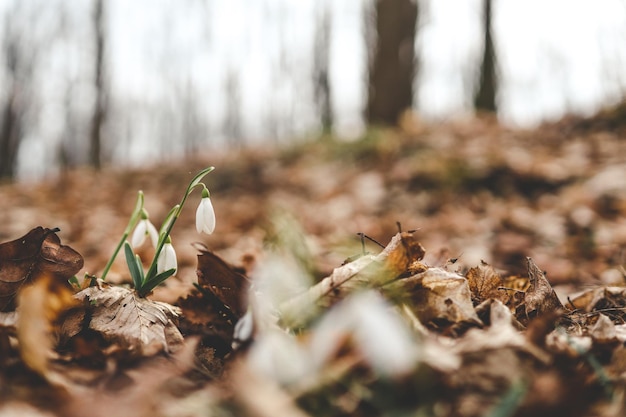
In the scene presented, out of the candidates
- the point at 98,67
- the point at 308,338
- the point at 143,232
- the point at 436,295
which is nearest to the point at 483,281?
the point at 436,295

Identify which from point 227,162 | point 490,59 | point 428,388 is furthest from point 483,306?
point 490,59

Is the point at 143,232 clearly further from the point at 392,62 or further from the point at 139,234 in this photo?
the point at 392,62

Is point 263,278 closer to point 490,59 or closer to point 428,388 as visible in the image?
point 428,388

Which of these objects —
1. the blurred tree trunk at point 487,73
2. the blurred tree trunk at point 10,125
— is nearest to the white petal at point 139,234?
the blurred tree trunk at point 487,73

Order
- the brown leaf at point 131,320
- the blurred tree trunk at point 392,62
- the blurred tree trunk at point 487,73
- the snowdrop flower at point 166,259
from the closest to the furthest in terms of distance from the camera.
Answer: the brown leaf at point 131,320, the snowdrop flower at point 166,259, the blurred tree trunk at point 392,62, the blurred tree trunk at point 487,73

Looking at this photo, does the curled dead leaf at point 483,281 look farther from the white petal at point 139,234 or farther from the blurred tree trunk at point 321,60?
the blurred tree trunk at point 321,60

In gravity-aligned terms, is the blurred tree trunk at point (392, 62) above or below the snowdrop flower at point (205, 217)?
above
